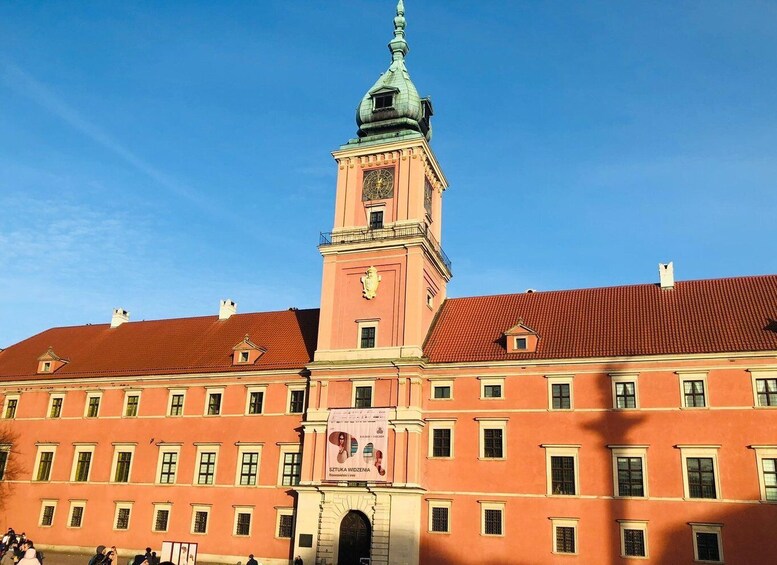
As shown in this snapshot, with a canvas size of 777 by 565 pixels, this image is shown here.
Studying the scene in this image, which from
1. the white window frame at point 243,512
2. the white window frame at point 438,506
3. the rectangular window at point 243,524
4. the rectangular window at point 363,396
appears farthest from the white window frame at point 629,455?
the rectangular window at point 243,524

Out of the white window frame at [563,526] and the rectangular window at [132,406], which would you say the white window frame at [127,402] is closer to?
the rectangular window at [132,406]

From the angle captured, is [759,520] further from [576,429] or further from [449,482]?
[449,482]

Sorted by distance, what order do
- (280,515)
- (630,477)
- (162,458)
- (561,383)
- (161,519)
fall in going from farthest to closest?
(162,458)
(161,519)
(280,515)
(561,383)
(630,477)

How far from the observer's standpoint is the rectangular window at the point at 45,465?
43.0 meters

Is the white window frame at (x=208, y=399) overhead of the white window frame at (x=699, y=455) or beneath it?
overhead

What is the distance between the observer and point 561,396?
33969 mm

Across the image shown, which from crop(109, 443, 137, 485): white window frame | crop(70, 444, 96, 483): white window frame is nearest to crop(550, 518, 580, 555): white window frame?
crop(109, 443, 137, 485): white window frame

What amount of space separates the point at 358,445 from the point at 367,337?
5.64m

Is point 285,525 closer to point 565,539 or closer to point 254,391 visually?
point 254,391

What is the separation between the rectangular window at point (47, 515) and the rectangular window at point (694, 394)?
3405 cm

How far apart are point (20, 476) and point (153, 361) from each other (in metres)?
10.0

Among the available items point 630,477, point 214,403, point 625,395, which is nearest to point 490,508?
point 630,477

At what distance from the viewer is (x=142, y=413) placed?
42.5 meters

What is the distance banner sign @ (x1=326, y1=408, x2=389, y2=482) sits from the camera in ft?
115
